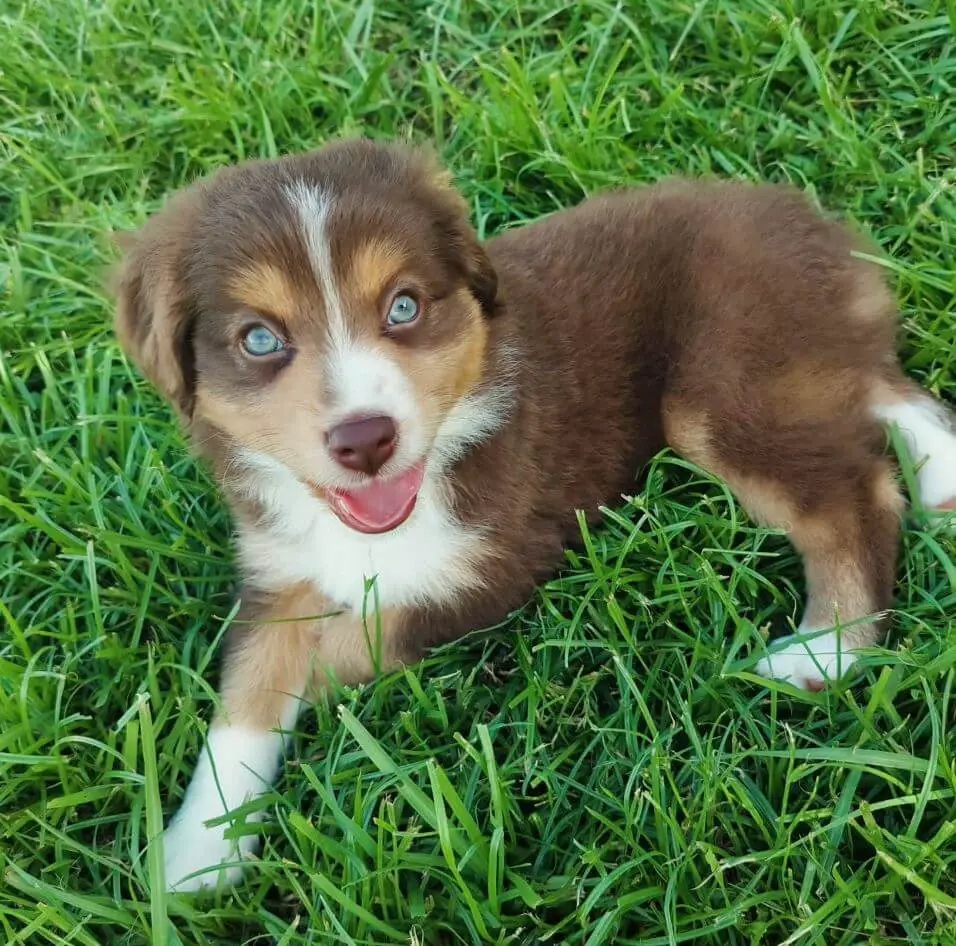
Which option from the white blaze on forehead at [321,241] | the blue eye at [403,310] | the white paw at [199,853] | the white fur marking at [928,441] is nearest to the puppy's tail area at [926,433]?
the white fur marking at [928,441]

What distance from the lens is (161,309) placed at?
2.73m

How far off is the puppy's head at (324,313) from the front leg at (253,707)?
592 millimetres

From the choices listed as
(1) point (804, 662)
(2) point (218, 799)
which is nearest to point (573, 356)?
(1) point (804, 662)

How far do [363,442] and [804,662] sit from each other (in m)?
1.58

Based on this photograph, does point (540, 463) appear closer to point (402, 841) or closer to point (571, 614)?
point (571, 614)

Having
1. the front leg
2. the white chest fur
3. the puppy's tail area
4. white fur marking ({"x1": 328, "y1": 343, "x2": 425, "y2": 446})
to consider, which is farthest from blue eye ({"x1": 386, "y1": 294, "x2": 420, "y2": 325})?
the puppy's tail area

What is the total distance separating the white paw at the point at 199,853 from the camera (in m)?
2.80

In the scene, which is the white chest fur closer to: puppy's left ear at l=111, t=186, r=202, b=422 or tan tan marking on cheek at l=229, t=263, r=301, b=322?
puppy's left ear at l=111, t=186, r=202, b=422

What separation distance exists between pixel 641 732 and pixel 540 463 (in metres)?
0.88

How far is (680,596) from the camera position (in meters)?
3.06

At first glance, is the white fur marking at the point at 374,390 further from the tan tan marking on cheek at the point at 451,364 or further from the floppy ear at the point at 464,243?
the floppy ear at the point at 464,243

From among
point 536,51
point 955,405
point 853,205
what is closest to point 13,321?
point 536,51

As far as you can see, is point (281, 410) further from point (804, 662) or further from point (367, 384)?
point (804, 662)

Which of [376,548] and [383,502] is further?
[376,548]
